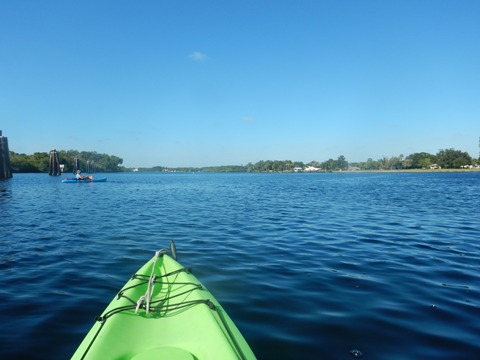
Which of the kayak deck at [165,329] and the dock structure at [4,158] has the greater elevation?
the dock structure at [4,158]

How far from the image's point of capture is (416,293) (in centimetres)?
722

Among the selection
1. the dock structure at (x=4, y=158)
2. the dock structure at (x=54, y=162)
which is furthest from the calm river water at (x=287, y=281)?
the dock structure at (x=54, y=162)

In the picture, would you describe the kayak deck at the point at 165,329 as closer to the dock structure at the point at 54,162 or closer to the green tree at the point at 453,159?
the dock structure at the point at 54,162

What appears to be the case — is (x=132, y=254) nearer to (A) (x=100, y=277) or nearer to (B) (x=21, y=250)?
(A) (x=100, y=277)

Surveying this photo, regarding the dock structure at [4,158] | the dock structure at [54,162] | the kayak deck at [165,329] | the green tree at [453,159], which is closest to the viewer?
the kayak deck at [165,329]

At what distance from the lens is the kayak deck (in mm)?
3826

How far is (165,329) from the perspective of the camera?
4637 millimetres

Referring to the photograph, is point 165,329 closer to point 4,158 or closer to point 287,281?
point 287,281

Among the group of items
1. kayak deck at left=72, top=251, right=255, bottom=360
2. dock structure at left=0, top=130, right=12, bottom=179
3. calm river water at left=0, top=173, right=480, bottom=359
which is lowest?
calm river water at left=0, top=173, right=480, bottom=359

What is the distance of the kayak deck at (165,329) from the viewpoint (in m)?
3.83

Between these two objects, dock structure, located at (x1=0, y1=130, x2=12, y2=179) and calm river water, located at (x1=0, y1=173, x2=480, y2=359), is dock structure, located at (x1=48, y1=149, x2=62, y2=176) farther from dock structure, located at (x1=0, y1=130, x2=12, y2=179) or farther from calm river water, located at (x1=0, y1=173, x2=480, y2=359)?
calm river water, located at (x1=0, y1=173, x2=480, y2=359)

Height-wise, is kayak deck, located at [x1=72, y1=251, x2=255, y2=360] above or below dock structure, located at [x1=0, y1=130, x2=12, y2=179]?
below

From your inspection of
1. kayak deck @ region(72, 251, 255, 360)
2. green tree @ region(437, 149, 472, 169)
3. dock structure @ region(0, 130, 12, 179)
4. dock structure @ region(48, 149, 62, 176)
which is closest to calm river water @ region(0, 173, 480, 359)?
kayak deck @ region(72, 251, 255, 360)

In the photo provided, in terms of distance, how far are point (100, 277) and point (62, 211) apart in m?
17.6
